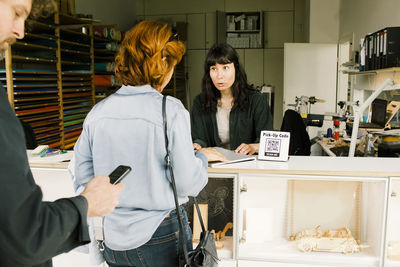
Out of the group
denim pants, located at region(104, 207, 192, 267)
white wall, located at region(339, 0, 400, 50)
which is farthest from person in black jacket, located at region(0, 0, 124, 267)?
white wall, located at region(339, 0, 400, 50)

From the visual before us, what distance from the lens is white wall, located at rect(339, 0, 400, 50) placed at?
399 centimetres

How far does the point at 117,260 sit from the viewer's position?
4.12ft

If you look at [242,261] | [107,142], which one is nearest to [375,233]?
[242,261]

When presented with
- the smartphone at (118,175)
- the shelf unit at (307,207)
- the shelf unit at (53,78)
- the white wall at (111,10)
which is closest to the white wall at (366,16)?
the shelf unit at (307,207)

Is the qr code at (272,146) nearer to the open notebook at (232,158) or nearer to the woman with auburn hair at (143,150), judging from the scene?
the open notebook at (232,158)

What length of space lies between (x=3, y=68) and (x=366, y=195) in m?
2.96

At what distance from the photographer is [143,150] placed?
114 cm

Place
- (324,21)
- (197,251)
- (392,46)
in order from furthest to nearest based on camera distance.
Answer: (324,21) < (392,46) < (197,251)

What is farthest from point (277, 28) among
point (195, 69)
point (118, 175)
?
point (118, 175)

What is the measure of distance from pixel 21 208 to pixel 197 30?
7.71 metres

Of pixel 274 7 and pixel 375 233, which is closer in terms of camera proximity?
pixel 375 233

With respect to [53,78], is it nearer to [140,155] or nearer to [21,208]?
[140,155]

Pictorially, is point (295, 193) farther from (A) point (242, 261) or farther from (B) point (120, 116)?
(B) point (120, 116)

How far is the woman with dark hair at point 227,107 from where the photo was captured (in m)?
2.34
